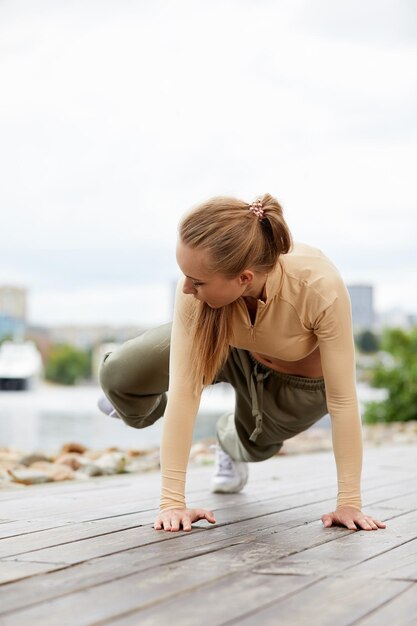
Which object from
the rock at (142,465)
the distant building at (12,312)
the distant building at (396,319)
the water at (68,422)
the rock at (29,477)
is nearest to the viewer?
the rock at (29,477)

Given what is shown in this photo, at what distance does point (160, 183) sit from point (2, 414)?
17185 mm

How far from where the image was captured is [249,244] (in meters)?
1.78

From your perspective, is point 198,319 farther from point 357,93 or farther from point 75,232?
point 75,232

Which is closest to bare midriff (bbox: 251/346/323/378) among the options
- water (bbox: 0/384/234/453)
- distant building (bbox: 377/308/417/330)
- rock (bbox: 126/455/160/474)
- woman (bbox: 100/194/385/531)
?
woman (bbox: 100/194/385/531)

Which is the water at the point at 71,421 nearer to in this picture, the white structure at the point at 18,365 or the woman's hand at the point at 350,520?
the white structure at the point at 18,365

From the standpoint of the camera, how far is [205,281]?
5.80ft

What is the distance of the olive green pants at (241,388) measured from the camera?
228 centimetres

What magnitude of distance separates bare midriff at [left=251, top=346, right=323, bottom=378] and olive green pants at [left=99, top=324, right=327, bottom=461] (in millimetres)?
12

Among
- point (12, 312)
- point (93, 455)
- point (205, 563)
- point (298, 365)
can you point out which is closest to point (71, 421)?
point (93, 455)

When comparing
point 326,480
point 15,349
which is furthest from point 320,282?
point 15,349

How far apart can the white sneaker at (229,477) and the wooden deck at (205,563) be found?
4 cm

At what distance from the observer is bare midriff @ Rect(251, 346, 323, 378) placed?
7.39ft

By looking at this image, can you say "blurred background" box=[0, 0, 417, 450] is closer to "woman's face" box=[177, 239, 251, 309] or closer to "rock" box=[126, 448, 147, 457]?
"woman's face" box=[177, 239, 251, 309]

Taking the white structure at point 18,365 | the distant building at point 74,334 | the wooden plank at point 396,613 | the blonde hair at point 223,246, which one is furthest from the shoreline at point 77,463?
the distant building at point 74,334
